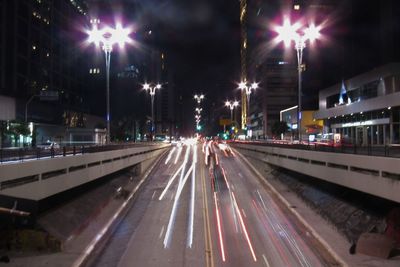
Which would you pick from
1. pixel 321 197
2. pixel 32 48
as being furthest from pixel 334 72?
pixel 321 197

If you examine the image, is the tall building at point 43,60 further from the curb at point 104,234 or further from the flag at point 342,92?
the curb at point 104,234

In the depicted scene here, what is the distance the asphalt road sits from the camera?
14.1 meters

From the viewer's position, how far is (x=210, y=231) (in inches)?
704

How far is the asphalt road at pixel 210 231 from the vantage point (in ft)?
46.3

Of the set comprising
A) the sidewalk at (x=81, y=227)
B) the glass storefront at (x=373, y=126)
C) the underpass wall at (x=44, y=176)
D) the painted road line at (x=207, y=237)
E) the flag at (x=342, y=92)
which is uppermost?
the flag at (x=342, y=92)

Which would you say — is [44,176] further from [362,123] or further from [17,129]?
[17,129]

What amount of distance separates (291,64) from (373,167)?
464 ft

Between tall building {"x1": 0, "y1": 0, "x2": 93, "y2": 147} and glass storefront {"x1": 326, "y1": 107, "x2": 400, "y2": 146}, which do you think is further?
tall building {"x1": 0, "y1": 0, "x2": 93, "y2": 147}

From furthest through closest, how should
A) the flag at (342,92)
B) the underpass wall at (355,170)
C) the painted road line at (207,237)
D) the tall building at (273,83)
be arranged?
the tall building at (273,83) → the flag at (342,92) → the painted road line at (207,237) → the underpass wall at (355,170)

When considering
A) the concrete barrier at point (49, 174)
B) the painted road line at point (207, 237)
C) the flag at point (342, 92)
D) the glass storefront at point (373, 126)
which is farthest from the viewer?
the flag at point (342, 92)

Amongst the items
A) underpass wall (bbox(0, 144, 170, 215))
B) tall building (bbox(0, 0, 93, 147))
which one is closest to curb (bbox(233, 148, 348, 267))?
underpass wall (bbox(0, 144, 170, 215))

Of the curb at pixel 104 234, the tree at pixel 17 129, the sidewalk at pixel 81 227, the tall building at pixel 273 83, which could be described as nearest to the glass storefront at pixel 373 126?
the curb at pixel 104 234

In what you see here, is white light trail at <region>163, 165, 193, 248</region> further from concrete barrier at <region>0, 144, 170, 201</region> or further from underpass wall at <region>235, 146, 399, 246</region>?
underpass wall at <region>235, 146, 399, 246</region>

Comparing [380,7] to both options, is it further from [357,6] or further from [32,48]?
[32,48]
